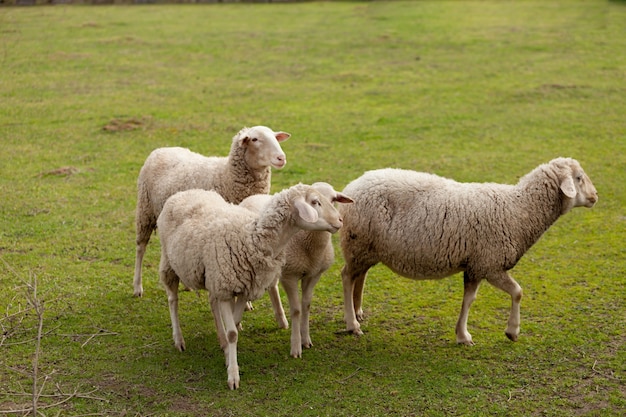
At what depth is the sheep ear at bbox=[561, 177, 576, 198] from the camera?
21.3 feet

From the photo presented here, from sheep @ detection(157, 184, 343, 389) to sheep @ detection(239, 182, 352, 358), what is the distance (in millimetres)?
241

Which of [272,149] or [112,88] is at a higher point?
[272,149]

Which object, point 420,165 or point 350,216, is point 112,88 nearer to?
point 420,165

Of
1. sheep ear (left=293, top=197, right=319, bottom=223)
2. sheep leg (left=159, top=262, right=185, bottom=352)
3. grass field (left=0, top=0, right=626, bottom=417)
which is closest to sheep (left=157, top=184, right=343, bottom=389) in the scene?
sheep ear (left=293, top=197, right=319, bottom=223)

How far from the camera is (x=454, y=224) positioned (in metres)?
6.45

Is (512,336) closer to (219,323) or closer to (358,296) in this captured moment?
(358,296)

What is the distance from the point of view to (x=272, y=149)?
732cm

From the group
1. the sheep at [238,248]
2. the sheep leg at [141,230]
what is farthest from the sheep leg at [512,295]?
the sheep leg at [141,230]

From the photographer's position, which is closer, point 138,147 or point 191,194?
point 191,194

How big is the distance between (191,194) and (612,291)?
4.04 meters

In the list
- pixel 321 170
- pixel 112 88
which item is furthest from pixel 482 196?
pixel 112 88

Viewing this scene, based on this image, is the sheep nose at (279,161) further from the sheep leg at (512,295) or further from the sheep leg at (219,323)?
the sheep leg at (512,295)

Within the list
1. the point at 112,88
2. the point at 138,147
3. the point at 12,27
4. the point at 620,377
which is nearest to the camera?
the point at 620,377

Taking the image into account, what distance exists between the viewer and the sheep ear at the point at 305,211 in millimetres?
5605
